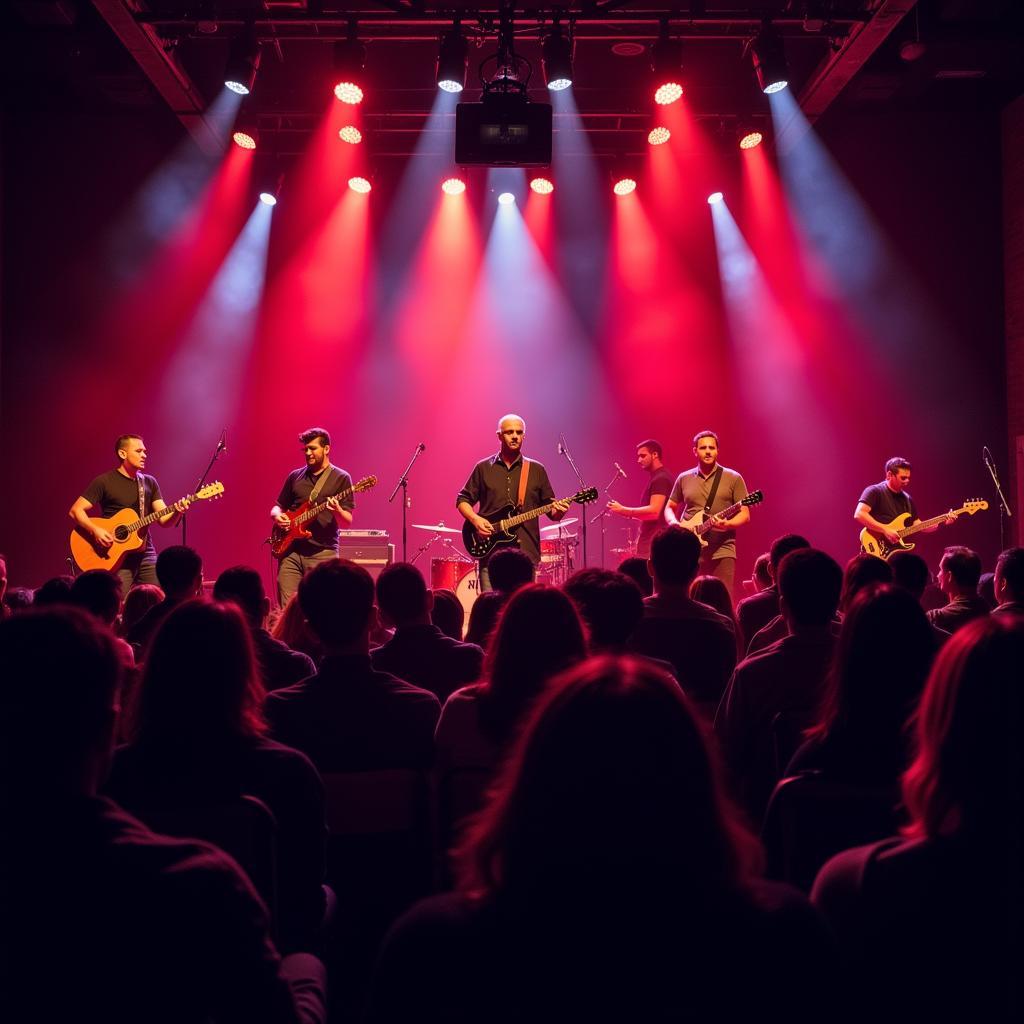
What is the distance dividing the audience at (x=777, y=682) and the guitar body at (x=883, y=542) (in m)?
6.65

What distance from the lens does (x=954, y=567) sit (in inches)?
178

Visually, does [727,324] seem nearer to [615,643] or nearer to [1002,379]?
[1002,379]

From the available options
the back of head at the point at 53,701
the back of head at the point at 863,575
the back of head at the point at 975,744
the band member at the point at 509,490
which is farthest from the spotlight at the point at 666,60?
the back of head at the point at 53,701

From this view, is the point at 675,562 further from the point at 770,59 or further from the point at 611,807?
the point at 770,59

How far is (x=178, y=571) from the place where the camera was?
14.5ft

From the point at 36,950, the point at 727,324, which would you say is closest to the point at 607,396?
the point at 727,324

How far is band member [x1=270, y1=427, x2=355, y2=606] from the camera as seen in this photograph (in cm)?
798

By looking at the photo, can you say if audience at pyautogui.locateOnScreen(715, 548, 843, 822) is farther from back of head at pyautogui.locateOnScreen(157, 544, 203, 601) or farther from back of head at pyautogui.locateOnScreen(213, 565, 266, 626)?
back of head at pyautogui.locateOnScreen(157, 544, 203, 601)

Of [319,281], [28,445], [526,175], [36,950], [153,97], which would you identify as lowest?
[36,950]

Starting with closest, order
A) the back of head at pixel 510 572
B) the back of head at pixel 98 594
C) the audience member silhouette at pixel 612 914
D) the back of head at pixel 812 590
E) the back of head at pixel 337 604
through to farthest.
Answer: the audience member silhouette at pixel 612 914 → the back of head at pixel 337 604 → the back of head at pixel 812 590 → the back of head at pixel 98 594 → the back of head at pixel 510 572

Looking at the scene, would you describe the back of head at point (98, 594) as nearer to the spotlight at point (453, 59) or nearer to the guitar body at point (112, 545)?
the guitar body at point (112, 545)

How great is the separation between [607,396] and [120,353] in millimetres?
6030

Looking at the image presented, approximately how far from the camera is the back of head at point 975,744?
123 centimetres

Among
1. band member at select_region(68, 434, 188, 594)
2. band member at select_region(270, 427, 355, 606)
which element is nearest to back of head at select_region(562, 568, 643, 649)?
band member at select_region(270, 427, 355, 606)
